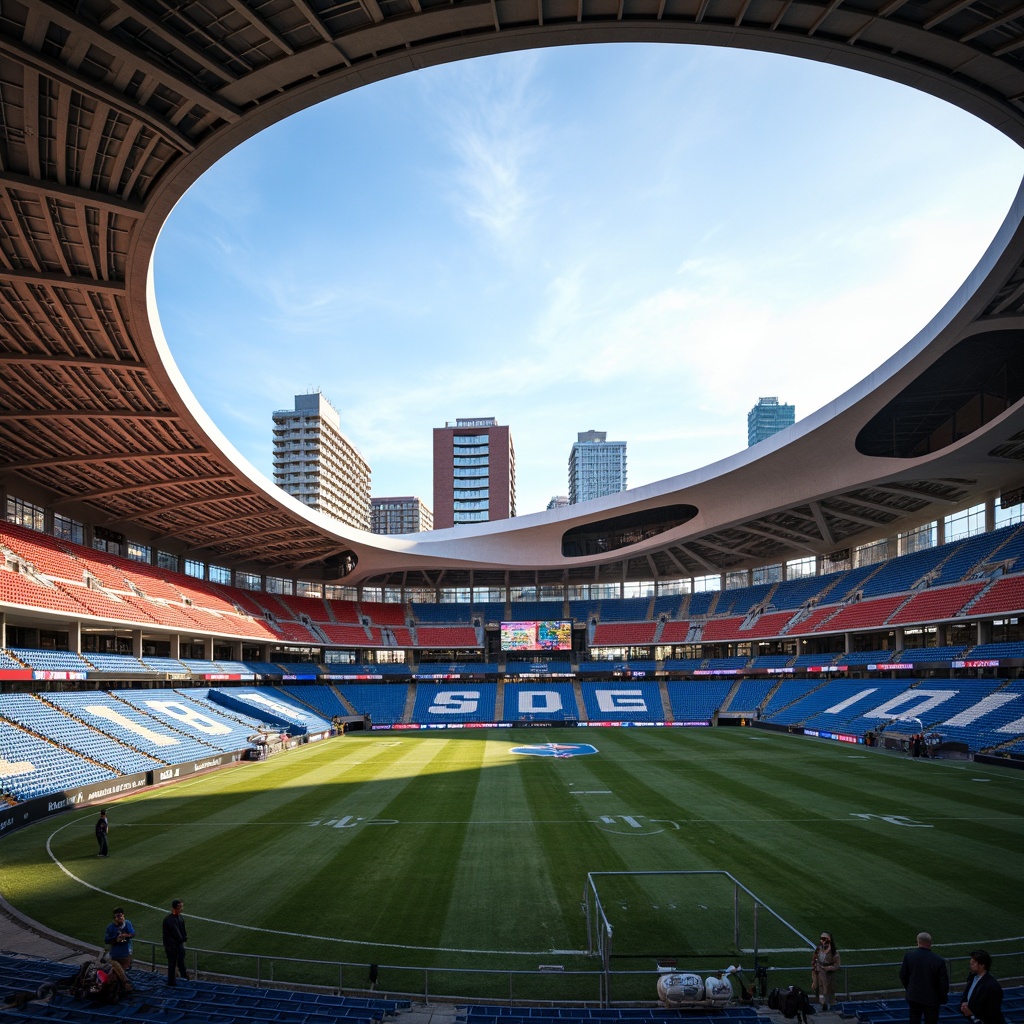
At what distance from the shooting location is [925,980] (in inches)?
368

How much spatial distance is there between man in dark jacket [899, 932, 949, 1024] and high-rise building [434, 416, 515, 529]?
138m

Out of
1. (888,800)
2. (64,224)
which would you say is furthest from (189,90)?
(888,800)

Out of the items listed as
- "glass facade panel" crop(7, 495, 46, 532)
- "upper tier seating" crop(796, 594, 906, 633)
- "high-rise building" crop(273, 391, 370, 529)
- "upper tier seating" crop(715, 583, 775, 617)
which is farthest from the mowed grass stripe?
"high-rise building" crop(273, 391, 370, 529)

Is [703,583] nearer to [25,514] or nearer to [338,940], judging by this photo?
[25,514]

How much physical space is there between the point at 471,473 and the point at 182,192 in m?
128

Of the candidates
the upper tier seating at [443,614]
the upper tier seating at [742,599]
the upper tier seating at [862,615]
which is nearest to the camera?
the upper tier seating at [862,615]

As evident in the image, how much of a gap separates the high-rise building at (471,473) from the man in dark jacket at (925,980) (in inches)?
5416

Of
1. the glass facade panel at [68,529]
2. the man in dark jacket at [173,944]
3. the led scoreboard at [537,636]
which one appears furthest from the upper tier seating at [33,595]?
the led scoreboard at [537,636]

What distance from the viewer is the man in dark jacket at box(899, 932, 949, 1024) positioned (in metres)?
9.31

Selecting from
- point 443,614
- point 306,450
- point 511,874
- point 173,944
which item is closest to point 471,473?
point 306,450

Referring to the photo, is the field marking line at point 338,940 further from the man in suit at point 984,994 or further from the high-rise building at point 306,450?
the high-rise building at point 306,450

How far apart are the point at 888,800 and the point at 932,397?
1018 inches

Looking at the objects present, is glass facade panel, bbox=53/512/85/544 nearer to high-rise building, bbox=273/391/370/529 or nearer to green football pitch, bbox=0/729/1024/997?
green football pitch, bbox=0/729/1024/997

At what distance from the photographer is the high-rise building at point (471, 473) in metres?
147
